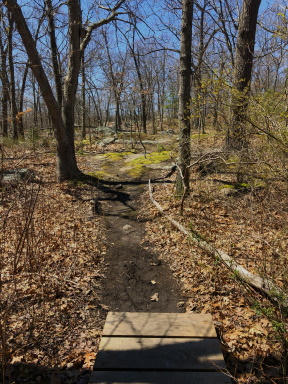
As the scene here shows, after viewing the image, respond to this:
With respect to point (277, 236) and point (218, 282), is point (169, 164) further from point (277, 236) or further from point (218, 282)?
point (218, 282)

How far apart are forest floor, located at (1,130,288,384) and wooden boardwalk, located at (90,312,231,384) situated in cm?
49

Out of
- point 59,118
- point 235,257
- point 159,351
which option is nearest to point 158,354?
point 159,351

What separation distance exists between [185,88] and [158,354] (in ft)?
22.2

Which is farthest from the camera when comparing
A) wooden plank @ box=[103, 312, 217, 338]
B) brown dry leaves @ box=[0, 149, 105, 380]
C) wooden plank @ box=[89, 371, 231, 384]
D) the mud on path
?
the mud on path

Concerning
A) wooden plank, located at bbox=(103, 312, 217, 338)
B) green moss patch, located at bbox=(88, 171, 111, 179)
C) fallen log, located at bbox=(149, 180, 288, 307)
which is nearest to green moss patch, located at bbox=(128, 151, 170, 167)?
green moss patch, located at bbox=(88, 171, 111, 179)

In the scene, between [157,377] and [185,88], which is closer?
[157,377]

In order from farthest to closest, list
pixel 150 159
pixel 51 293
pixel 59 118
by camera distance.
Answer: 1. pixel 150 159
2. pixel 59 118
3. pixel 51 293

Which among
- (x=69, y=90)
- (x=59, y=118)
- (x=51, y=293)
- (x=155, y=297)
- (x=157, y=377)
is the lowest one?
(x=155, y=297)

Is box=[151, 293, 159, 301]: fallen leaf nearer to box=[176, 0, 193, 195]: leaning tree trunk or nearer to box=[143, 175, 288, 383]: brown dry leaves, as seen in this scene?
box=[143, 175, 288, 383]: brown dry leaves

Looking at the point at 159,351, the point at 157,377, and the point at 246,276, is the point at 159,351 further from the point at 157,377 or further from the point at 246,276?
the point at 246,276

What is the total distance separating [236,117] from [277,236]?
10.2 feet

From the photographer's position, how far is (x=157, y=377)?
94.6 inches

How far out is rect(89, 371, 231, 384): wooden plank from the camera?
7.72ft

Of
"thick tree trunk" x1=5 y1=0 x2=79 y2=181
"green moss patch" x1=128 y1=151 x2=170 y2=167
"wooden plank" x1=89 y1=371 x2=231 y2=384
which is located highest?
"thick tree trunk" x1=5 y1=0 x2=79 y2=181
